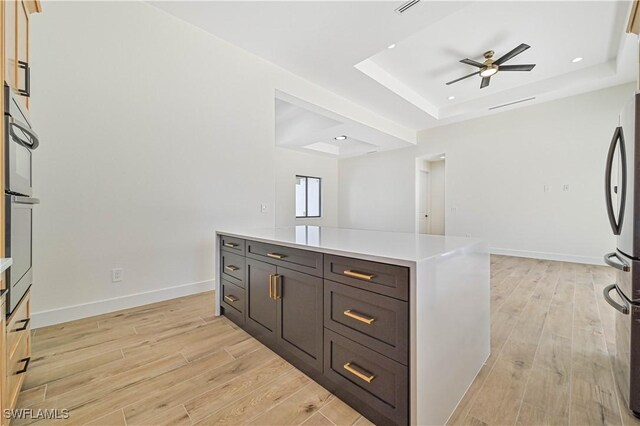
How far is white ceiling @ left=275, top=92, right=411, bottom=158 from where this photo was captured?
4.74 meters

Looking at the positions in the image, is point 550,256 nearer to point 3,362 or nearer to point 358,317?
point 358,317

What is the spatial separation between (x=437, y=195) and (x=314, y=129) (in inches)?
167

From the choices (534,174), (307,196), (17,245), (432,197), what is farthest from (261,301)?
(432,197)

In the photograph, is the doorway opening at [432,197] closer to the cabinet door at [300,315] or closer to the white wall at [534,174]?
the white wall at [534,174]

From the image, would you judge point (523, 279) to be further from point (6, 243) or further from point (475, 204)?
point (6, 243)

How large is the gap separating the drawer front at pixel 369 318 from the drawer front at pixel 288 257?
0.42 feet

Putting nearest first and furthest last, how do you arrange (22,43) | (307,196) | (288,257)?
1. (22,43)
2. (288,257)
3. (307,196)

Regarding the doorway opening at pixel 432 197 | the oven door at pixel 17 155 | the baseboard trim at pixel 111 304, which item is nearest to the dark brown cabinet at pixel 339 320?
the oven door at pixel 17 155

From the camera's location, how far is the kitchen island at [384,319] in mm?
1043

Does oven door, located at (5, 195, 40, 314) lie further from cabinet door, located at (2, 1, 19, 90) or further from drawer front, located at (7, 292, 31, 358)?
cabinet door, located at (2, 1, 19, 90)

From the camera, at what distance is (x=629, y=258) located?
1.23 meters

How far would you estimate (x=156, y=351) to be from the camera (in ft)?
5.80

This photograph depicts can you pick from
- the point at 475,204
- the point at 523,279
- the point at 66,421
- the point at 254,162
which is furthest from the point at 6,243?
the point at 475,204

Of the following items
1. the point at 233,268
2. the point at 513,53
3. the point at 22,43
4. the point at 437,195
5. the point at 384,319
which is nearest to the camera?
the point at 384,319
